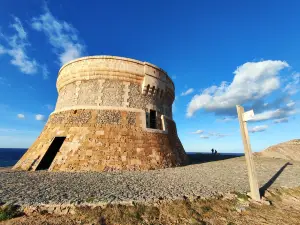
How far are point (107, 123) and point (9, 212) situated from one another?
8347mm

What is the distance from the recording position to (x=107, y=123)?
12711 mm

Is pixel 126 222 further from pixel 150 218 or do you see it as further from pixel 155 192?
pixel 155 192

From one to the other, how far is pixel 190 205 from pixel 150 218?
5.14ft

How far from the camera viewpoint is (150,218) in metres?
4.82

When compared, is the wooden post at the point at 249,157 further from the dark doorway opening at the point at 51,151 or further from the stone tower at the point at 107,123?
the dark doorway opening at the point at 51,151

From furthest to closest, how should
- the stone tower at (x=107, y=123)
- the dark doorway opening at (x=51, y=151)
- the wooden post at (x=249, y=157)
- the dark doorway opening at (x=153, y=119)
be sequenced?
1. the dark doorway opening at (x=153, y=119)
2. the dark doorway opening at (x=51, y=151)
3. the stone tower at (x=107, y=123)
4. the wooden post at (x=249, y=157)

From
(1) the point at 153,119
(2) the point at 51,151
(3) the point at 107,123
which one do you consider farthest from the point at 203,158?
(2) the point at 51,151

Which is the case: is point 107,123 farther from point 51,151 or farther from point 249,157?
point 249,157

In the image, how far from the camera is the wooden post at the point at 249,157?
256 inches

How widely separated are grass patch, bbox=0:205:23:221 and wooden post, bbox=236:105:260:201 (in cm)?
766

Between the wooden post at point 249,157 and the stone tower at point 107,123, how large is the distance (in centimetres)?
669

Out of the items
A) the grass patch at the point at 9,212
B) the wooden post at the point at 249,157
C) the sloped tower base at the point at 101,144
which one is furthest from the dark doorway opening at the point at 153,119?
the grass patch at the point at 9,212

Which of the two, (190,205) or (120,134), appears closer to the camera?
(190,205)

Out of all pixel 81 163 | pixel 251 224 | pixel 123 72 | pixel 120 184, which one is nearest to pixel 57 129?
pixel 81 163
